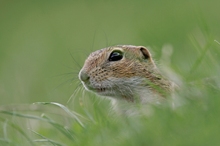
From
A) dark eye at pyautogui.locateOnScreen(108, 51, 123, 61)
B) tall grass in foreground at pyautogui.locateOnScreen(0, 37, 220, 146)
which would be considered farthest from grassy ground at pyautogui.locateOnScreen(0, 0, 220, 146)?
dark eye at pyautogui.locateOnScreen(108, 51, 123, 61)

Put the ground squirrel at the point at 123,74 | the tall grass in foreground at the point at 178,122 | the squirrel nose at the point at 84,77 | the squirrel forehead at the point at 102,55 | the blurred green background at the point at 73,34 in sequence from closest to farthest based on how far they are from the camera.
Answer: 1. the tall grass in foreground at the point at 178,122
2. the ground squirrel at the point at 123,74
3. the squirrel nose at the point at 84,77
4. the squirrel forehead at the point at 102,55
5. the blurred green background at the point at 73,34

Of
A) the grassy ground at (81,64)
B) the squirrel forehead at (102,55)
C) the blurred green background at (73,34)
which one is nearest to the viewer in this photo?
the grassy ground at (81,64)

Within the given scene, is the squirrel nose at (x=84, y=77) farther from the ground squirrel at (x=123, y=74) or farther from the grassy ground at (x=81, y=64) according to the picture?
the grassy ground at (x=81, y=64)

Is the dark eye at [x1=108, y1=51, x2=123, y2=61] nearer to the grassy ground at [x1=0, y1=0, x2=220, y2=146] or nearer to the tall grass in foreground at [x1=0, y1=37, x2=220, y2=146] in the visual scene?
the grassy ground at [x1=0, y1=0, x2=220, y2=146]

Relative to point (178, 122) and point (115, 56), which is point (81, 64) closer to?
point (115, 56)

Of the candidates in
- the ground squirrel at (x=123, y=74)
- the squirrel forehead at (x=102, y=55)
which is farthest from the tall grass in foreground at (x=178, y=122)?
the squirrel forehead at (x=102, y=55)

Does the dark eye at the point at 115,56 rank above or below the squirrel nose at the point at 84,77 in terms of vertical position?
below

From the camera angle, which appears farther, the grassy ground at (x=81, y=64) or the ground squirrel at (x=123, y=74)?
the ground squirrel at (x=123, y=74)

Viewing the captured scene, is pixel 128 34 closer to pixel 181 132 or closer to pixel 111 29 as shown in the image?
pixel 111 29
